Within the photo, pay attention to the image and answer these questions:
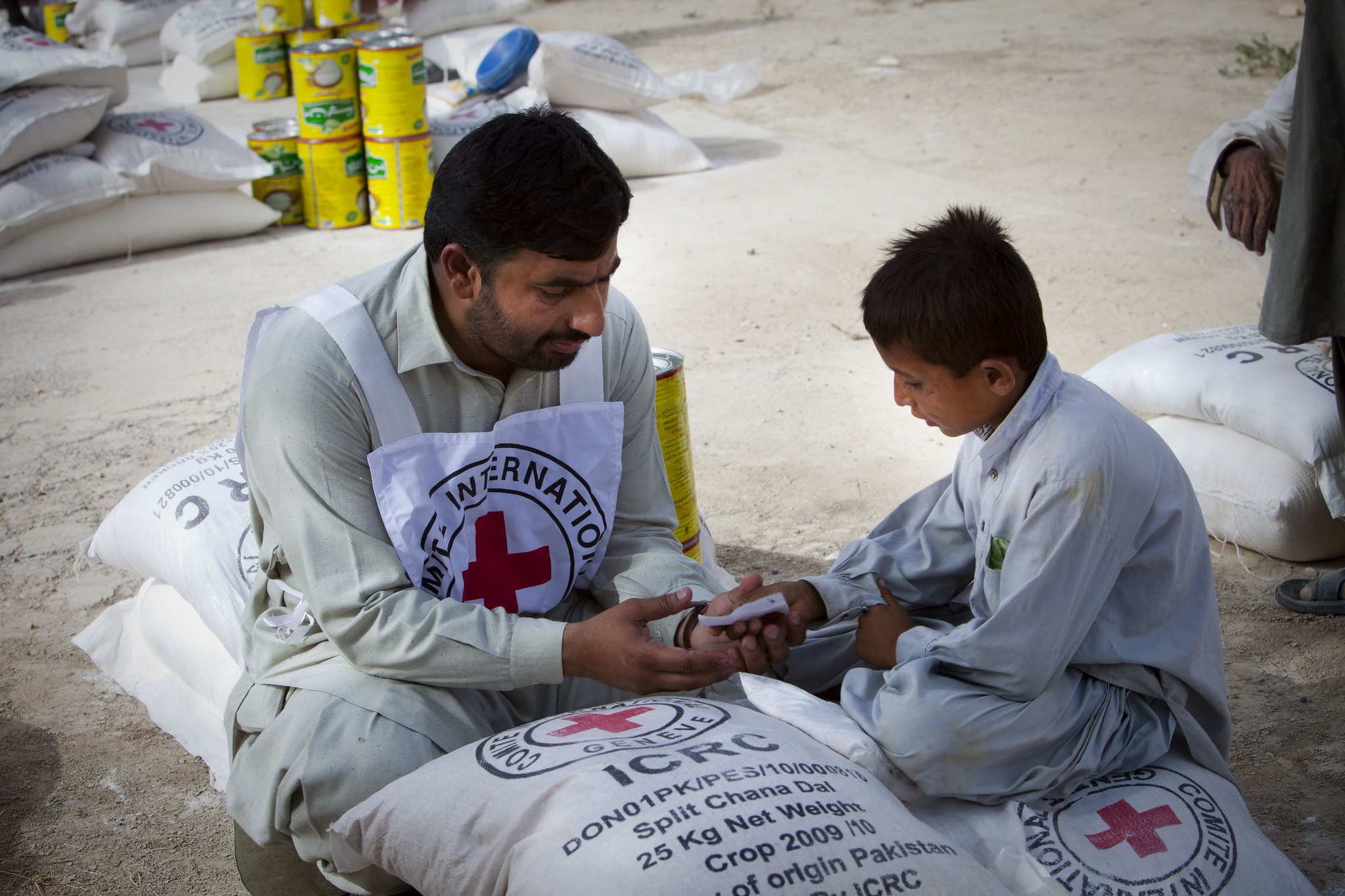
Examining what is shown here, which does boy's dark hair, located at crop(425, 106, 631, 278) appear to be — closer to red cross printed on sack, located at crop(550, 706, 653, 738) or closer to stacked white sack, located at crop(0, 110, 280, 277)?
red cross printed on sack, located at crop(550, 706, 653, 738)

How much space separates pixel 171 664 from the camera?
3006 mm

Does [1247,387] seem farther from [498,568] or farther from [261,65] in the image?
[261,65]

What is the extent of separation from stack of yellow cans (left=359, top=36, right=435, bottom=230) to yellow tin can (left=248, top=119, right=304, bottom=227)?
44 cm

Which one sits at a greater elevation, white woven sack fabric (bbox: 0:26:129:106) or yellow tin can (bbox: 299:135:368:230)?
white woven sack fabric (bbox: 0:26:129:106)

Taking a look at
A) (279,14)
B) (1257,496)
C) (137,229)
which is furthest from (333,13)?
(1257,496)

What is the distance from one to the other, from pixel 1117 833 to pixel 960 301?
89 centimetres

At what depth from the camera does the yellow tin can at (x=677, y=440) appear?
3010 mm

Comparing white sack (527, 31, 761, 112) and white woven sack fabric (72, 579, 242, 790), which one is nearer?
white woven sack fabric (72, 579, 242, 790)

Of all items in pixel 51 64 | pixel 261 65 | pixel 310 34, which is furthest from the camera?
pixel 261 65

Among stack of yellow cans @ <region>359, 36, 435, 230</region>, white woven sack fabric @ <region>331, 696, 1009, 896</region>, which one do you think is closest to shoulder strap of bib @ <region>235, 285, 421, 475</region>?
white woven sack fabric @ <region>331, 696, 1009, 896</region>

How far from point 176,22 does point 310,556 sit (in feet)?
33.2

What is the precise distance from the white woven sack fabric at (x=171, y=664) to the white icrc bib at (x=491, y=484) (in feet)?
2.15

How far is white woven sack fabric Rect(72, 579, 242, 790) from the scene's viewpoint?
9.26 ft

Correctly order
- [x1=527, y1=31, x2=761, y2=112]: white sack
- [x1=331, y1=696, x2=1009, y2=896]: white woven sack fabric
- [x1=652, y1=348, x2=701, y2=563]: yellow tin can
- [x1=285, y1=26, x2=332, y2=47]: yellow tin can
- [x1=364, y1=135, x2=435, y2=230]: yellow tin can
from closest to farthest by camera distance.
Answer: [x1=331, y1=696, x2=1009, y2=896]: white woven sack fabric
[x1=652, y1=348, x2=701, y2=563]: yellow tin can
[x1=364, y1=135, x2=435, y2=230]: yellow tin can
[x1=527, y1=31, x2=761, y2=112]: white sack
[x1=285, y1=26, x2=332, y2=47]: yellow tin can
